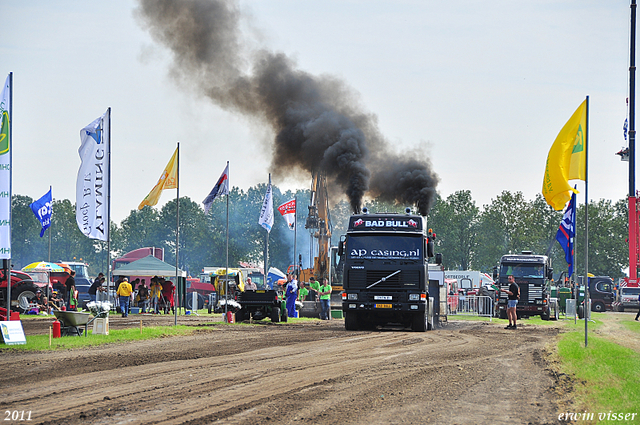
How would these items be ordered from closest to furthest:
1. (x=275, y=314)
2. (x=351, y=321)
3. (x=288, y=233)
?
1. (x=351, y=321)
2. (x=275, y=314)
3. (x=288, y=233)

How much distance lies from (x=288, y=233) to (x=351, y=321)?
3804 inches

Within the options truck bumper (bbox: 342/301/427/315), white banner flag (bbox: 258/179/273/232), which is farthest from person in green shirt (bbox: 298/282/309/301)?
truck bumper (bbox: 342/301/427/315)

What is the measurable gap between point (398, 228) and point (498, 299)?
17.3m

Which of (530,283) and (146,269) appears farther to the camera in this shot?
(146,269)

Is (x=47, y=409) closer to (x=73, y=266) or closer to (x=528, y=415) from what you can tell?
(x=528, y=415)

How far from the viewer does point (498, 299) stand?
3816 centimetres

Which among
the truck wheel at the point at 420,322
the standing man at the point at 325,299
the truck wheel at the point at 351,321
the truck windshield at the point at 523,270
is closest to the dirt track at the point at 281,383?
the truck wheel at the point at 420,322

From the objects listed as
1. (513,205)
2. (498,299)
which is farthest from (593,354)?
(513,205)

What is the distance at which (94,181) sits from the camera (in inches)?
818

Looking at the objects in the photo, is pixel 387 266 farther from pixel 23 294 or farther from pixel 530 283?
pixel 23 294

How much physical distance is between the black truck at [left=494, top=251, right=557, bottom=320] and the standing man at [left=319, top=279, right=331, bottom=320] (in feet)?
34.9

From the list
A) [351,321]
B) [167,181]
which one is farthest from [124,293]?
[351,321]

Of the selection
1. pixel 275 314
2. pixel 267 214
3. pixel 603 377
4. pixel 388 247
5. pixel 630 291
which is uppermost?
pixel 267 214

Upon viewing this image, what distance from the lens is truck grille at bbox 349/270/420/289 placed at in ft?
73.8
